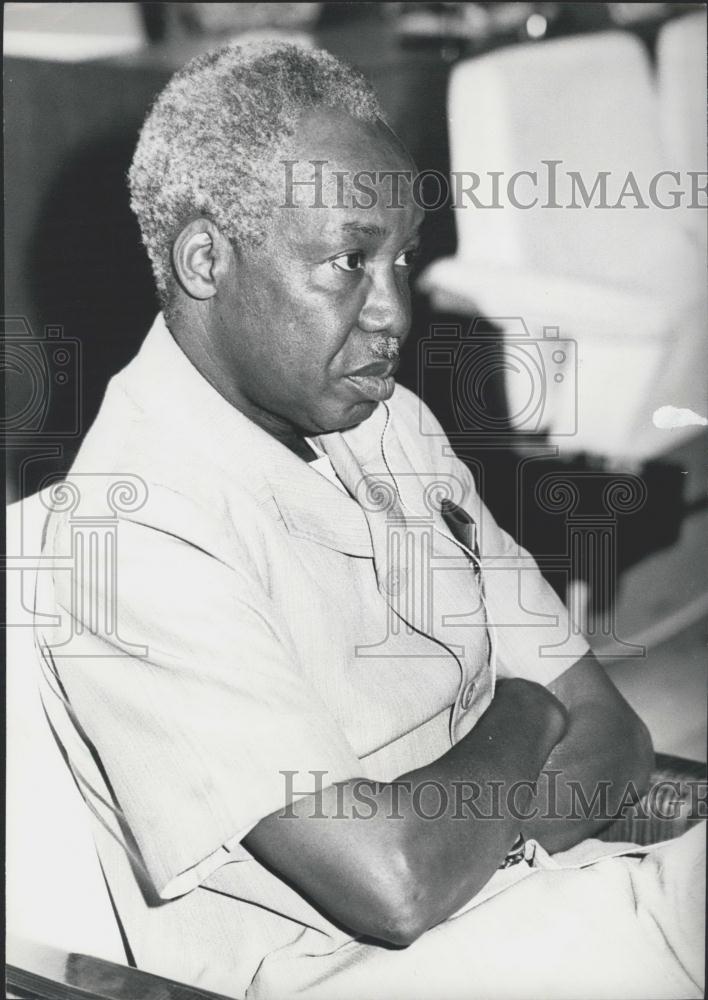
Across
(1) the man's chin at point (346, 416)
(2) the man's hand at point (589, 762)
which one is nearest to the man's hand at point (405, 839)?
(2) the man's hand at point (589, 762)

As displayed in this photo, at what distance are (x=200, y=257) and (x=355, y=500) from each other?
412 millimetres

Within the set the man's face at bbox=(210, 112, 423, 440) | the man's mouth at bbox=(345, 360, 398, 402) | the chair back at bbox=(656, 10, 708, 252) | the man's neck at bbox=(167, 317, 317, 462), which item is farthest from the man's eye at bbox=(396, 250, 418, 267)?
the chair back at bbox=(656, 10, 708, 252)

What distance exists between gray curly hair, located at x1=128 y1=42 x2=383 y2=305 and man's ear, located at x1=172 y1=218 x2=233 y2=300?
14mm

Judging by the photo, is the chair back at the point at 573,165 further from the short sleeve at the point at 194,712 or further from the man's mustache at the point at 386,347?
the short sleeve at the point at 194,712

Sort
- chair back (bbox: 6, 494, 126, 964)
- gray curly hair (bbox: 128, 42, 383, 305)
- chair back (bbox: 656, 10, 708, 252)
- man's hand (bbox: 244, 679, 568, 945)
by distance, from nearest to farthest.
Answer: man's hand (bbox: 244, 679, 568, 945) → gray curly hair (bbox: 128, 42, 383, 305) → chair back (bbox: 6, 494, 126, 964) → chair back (bbox: 656, 10, 708, 252)

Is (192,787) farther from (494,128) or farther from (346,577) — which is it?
(494,128)

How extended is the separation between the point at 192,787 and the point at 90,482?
416mm

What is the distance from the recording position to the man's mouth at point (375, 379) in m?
1.33

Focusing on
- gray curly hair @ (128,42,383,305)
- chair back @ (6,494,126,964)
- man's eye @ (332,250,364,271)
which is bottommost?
chair back @ (6,494,126,964)

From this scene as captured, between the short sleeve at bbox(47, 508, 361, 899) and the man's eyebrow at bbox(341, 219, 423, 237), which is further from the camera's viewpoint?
the man's eyebrow at bbox(341, 219, 423, 237)

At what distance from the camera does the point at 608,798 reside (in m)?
1.44

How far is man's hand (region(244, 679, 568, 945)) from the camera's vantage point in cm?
110

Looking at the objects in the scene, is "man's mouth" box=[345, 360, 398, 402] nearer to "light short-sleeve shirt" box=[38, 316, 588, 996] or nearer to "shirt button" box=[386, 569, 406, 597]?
"light short-sleeve shirt" box=[38, 316, 588, 996]

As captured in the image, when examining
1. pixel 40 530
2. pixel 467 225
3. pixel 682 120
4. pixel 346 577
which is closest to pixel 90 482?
pixel 40 530
